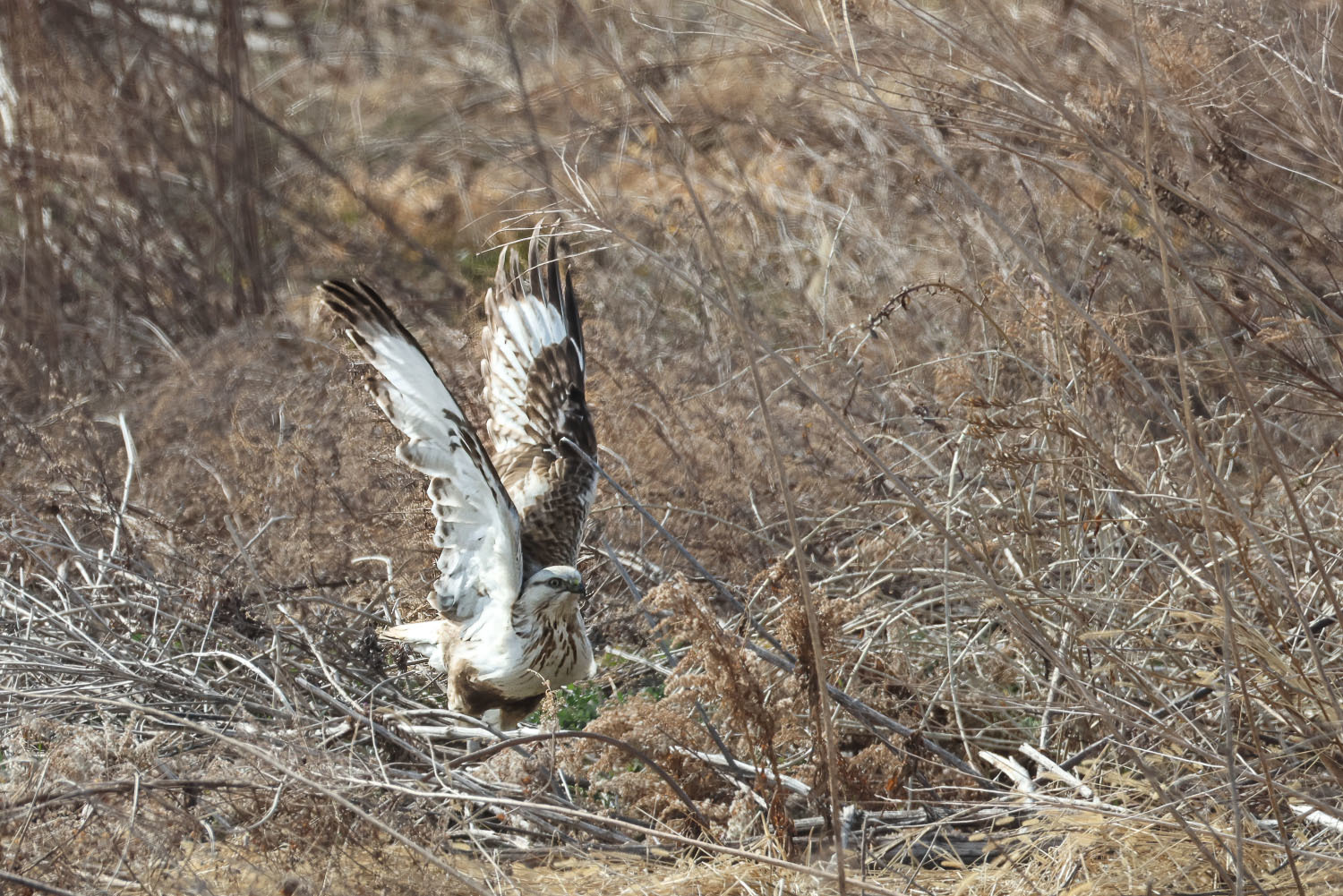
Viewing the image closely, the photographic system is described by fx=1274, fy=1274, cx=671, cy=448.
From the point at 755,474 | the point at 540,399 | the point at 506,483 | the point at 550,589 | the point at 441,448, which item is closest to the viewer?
the point at 441,448

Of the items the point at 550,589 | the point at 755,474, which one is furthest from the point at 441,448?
the point at 755,474

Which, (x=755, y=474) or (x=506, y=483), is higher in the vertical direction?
(x=506, y=483)

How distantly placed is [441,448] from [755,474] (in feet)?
4.95

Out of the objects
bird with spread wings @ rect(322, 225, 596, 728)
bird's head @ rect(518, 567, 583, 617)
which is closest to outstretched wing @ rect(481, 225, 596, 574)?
bird with spread wings @ rect(322, 225, 596, 728)

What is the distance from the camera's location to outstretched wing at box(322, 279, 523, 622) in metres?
2.93

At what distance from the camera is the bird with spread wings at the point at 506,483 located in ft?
9.75

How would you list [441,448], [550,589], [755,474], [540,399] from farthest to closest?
Result: [755,474], [540,399], [550,589], [441,448]

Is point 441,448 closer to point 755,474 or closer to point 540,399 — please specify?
point 540,399

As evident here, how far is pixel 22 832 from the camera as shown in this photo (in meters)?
2.22

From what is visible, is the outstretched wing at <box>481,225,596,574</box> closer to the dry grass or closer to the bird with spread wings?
the bird with spread wings

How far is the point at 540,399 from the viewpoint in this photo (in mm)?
4055

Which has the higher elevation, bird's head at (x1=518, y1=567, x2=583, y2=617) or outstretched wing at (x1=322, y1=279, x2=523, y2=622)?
outstretched wing at (x1=322, y1=279, x2=523, y2=622)

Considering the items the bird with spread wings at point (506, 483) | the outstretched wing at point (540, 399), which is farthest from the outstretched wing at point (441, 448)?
the outstretched wing at point (540, 399)

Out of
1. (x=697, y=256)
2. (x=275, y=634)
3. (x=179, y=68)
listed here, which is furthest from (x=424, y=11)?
(x=275, y=634)
